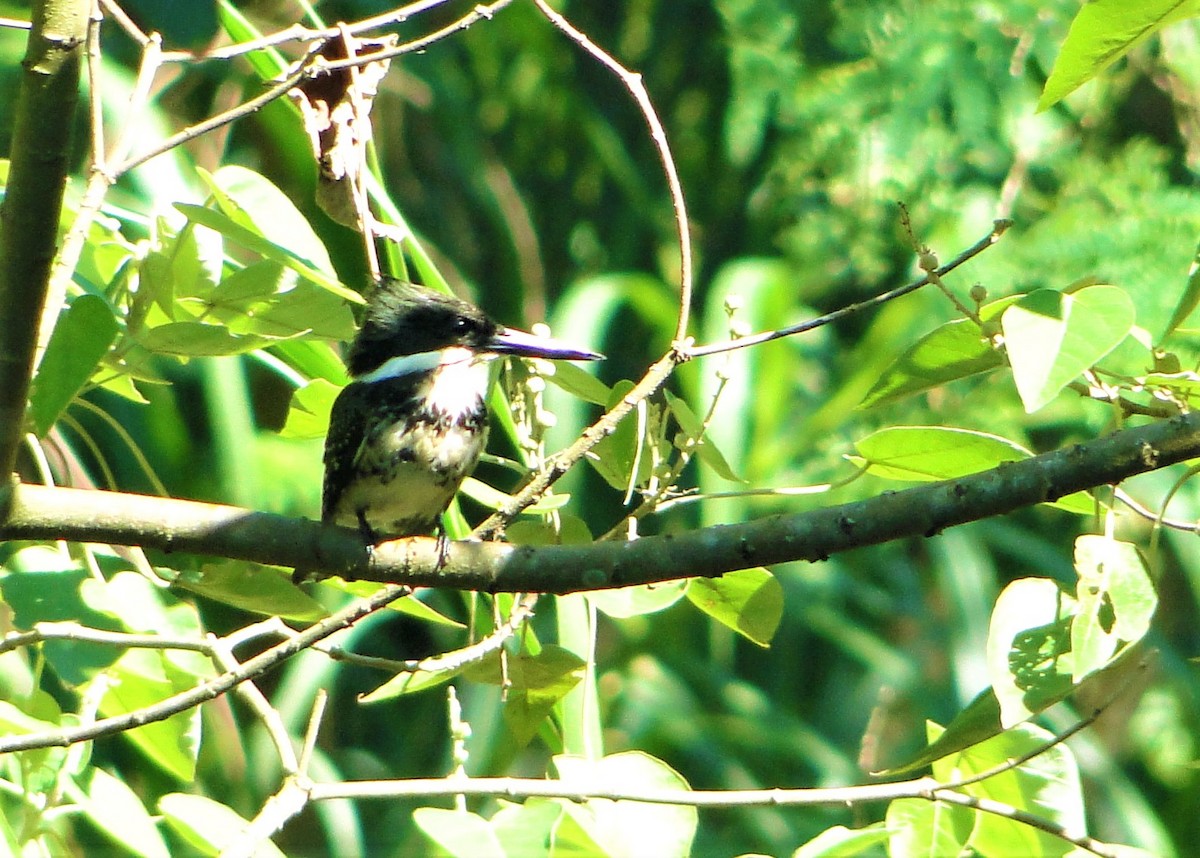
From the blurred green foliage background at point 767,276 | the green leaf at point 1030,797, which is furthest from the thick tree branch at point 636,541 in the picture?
the blurred green foliage background at point 767,276

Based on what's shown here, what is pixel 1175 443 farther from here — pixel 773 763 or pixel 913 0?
pixel 773 763

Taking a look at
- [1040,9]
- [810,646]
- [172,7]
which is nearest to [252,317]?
[172,7]

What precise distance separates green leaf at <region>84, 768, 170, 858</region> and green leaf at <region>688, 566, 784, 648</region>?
58 cm

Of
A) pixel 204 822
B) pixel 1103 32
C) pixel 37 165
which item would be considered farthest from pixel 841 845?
pixel 37 165

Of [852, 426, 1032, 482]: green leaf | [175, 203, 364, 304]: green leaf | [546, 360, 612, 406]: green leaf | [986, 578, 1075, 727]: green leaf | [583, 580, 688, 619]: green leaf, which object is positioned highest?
[175, 203, 364, 304]: green leaf

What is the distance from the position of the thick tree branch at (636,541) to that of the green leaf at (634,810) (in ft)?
0.61

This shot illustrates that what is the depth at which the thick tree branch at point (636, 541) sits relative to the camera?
4.09 feet

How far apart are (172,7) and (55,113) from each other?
209 cm

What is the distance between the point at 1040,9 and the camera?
3260 mm

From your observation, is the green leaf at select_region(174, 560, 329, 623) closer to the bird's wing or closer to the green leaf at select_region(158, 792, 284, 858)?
the green leaf at select_region(158, 792, 284, 858)

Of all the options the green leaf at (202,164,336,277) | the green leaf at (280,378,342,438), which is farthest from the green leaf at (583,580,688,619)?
the green leaf at (202,164,336,277)

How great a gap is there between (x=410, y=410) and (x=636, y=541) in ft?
3.37

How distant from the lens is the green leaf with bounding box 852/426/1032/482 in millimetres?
1373

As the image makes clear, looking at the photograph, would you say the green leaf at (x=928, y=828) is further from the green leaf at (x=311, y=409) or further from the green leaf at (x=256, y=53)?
the green leaf at (x=256, y=53)
